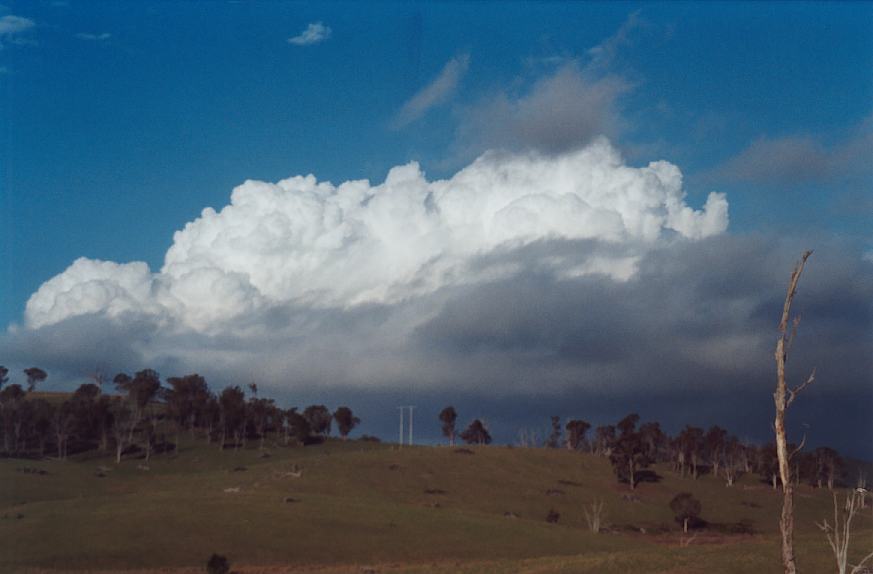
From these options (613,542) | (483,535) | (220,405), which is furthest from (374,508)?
(220,405)

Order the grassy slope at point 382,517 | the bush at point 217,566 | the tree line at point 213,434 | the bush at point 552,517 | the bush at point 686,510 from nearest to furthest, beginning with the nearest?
the bush at point 217,566
the grassy slope at point 382,517
the bush at point 552,517
the bush at point 686,510
the tree line at point 213,434

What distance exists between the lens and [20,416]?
175 m

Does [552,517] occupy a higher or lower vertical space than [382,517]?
lower

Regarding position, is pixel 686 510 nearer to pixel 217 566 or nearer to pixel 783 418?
pixel 217 566

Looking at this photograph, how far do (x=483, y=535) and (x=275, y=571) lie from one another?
24641mm

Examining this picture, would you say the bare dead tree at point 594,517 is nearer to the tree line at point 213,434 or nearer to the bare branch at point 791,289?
the tree line at point 213,434

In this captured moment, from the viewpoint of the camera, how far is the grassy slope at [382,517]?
6394 cm

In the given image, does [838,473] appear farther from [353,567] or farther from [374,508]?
[353,567]

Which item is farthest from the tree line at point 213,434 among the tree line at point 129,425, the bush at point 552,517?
the bush at point 552,517

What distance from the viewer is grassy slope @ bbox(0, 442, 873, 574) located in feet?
210

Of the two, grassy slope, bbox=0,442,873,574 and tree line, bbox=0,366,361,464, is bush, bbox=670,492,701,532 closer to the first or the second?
grassy slope, bbox=0,442,873,574

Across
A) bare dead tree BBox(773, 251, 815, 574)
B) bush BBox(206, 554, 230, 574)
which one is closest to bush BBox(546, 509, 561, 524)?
bush BBox(206, 554, 230, 574)

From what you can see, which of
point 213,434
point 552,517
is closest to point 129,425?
point 213,434

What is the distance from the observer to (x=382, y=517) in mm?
87500
